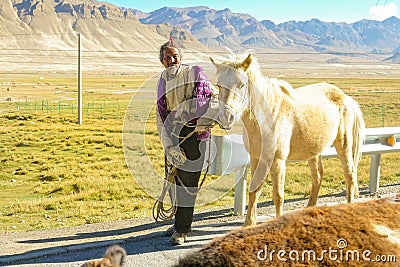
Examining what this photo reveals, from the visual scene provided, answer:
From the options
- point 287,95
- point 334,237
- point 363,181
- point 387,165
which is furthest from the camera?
point 387,165

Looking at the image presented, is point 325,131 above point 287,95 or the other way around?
the other way around

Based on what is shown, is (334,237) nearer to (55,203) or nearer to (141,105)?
(141,105)

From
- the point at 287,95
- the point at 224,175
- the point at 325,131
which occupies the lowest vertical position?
the point at 224,175

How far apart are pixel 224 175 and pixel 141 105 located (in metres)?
1.79

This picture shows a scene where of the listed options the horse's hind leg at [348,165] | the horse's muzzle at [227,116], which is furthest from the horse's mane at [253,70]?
the horse's hind leg at [348,165]

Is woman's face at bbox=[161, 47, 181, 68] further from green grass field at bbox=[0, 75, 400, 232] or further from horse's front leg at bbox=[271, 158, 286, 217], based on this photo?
horse's front leg at bbox=[271, 158, 286, 217]

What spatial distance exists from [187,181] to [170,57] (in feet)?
5.21

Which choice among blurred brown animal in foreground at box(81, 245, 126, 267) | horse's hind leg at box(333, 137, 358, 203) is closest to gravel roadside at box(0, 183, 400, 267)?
horse's hind leg at box(333, 137, 358, 203)

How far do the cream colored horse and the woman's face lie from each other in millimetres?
542

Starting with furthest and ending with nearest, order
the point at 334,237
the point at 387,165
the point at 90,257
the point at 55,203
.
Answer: the point at 387,165
the point at 55,203
the point at 90,257
the point at 334,237

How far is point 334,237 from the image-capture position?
84.6 inches

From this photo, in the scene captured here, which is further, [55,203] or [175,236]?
[55,203]

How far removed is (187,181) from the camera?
5.94m

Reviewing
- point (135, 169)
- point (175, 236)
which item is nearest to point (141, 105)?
Result: point (135, 169)
